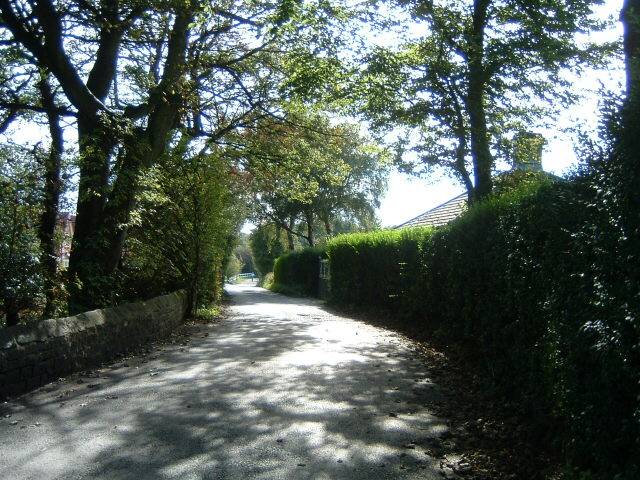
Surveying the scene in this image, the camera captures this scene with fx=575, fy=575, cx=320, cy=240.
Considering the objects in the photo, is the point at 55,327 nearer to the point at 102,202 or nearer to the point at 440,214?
the point at 102,202

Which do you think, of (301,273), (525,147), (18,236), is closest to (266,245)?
(301,273)

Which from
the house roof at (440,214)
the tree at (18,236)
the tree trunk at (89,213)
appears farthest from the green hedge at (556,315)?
the house roof at (440,214)

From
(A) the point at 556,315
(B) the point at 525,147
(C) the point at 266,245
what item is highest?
(B) the point at 525,147

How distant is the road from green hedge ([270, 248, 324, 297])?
1080 inches

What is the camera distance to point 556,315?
5.16 meters

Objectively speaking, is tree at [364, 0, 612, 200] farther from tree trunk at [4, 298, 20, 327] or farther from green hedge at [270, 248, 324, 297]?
green hedge at [270, 248, 324, 297]

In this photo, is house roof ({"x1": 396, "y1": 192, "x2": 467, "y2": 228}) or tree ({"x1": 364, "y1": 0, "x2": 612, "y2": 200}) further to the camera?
house roof ({"x1": 396, "y1": 192, "x2": 467, "y2": 228})

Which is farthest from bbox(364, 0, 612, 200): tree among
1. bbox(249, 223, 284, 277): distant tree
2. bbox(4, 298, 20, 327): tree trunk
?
bbox(249, 223, 284, 277): distant tree

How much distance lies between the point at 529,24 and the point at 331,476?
1259cm

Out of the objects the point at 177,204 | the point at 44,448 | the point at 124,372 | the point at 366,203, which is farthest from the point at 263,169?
the point at 366,203

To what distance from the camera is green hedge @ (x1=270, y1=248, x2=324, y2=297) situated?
Answer: 38500 mm

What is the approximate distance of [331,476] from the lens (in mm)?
4785

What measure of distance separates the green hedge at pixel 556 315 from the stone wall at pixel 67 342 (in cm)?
607

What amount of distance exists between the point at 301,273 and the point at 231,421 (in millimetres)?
34742
